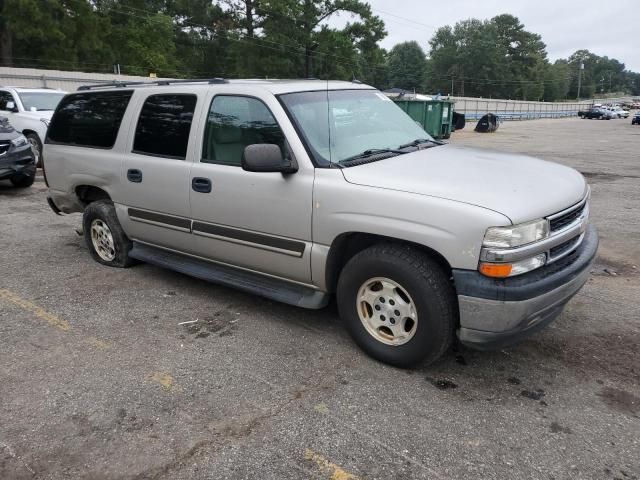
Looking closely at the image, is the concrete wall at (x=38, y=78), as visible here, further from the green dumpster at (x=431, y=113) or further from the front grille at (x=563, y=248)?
the front grille at (x=563, y=248)

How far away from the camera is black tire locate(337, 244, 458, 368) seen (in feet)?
10.4

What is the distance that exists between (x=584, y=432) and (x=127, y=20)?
179 ft

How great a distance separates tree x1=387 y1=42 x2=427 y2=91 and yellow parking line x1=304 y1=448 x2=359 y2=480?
10664 cm

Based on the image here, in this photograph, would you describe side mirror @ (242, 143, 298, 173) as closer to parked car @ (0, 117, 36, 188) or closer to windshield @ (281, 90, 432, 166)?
windshield @ (281, 90, 432, 166)

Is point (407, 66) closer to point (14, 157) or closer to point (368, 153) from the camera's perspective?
point (14, 157)

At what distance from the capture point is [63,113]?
5680 mm

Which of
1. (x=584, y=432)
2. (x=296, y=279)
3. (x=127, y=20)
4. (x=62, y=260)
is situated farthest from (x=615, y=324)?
(x=127, y=20)

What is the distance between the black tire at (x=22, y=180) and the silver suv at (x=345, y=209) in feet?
18.4

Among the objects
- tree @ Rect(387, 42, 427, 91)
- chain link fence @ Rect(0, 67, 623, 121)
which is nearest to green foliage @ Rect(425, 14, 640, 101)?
tree @ Rect(387, 42, 427, 91)

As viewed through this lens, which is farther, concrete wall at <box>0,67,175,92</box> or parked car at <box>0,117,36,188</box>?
concrete wall at <box>0,67,175,92</box>

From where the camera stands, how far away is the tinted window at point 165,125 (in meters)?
4.44

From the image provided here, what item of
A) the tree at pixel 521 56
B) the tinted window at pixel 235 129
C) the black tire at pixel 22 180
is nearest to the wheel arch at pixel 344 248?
the tinted window at pixel 235 129

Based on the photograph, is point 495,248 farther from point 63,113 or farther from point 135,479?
point 63,113

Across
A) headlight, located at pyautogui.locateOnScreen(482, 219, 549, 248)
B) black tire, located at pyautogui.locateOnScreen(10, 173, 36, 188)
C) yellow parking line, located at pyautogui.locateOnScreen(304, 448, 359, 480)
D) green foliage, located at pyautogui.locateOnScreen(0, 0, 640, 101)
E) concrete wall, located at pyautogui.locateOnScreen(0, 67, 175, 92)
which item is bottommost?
yellow parking line, located at pyautogui.locateOnScreen(304, 448, 359, 480)
